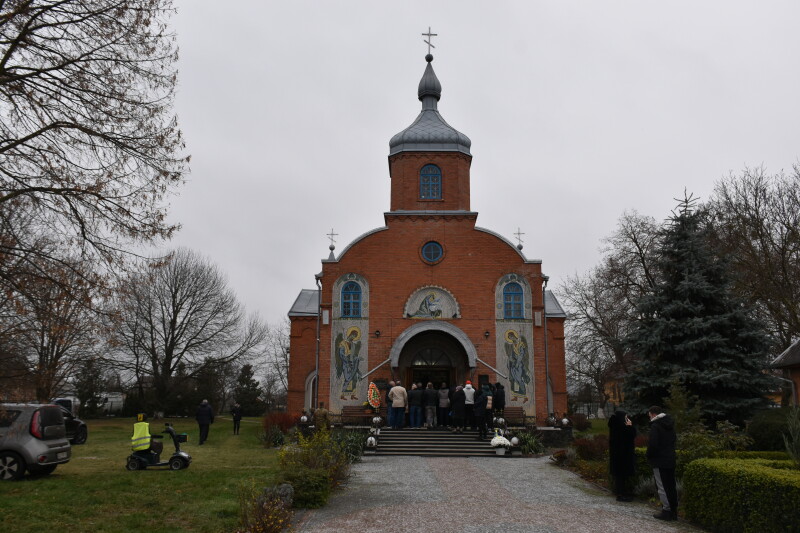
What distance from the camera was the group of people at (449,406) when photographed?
736 inches

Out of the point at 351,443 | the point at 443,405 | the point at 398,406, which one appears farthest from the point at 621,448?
the point at 443,405

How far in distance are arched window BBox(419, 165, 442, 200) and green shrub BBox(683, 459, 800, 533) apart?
1727 cm

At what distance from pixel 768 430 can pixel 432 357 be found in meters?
11.6

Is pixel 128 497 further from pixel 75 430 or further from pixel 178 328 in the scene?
pixel 178 328

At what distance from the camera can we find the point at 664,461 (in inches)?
366

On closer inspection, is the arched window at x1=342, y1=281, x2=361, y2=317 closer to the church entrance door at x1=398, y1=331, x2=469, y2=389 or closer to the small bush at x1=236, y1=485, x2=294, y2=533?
the church entrance door at x1=398, y1=331, x2=469, y2=389

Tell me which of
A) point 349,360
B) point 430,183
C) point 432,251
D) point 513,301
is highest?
point 430,183

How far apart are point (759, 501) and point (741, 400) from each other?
9.97 meters

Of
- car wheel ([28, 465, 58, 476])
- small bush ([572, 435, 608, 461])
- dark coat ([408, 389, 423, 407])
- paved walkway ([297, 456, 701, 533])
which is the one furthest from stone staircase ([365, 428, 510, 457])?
car wheel ([28, 465, 58, 476])

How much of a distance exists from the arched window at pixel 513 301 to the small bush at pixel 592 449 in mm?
8144

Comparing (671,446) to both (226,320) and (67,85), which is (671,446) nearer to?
(67,85)

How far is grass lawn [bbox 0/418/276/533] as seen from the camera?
796 cm

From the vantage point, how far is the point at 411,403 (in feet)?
65.4

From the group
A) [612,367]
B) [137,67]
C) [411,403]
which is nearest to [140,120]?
[137,67]
